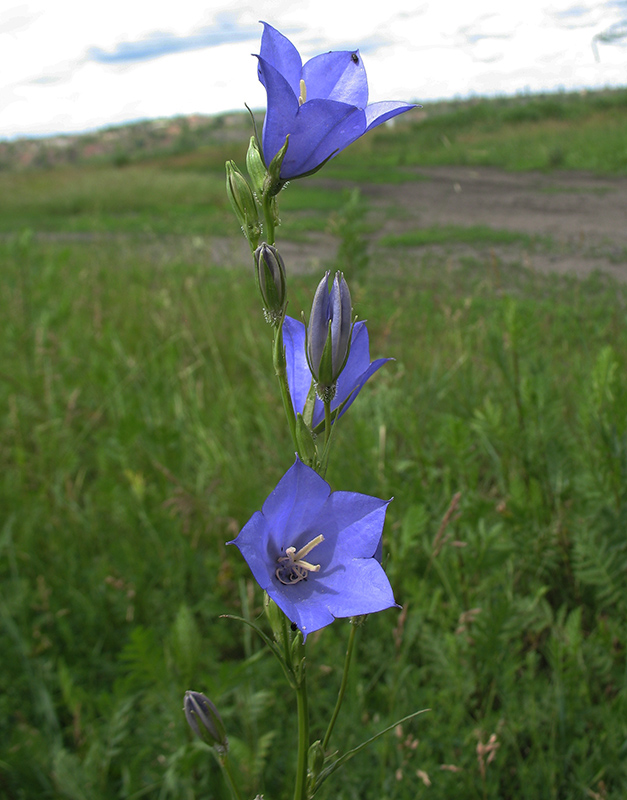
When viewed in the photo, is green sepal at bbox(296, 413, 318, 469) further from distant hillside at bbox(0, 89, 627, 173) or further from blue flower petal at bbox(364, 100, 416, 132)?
distant hillside at bbox(0, 89, 627, 173)

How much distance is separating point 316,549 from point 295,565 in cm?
4

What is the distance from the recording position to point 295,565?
2.95ft

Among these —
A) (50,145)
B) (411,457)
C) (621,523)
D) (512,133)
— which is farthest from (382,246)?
(50,145)

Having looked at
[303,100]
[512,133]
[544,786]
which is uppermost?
[512,133]

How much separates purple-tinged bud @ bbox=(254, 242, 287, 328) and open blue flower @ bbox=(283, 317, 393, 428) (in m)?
0.06

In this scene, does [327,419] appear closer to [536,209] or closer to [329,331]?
[329,331]

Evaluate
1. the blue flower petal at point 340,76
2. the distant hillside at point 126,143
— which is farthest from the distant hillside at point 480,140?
the blue flower petal at point 340,76

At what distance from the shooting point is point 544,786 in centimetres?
142

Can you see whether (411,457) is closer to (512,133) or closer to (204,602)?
(204,602)

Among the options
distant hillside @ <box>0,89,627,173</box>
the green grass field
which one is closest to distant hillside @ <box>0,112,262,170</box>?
distant hillside @ <box>0,89,627,173</box>

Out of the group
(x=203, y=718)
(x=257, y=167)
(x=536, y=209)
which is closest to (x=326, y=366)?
(x=257, y=167)

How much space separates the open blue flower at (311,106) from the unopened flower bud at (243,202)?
2.2 inches

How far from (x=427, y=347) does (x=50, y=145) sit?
32.0m

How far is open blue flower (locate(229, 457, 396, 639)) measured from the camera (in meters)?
0.74
